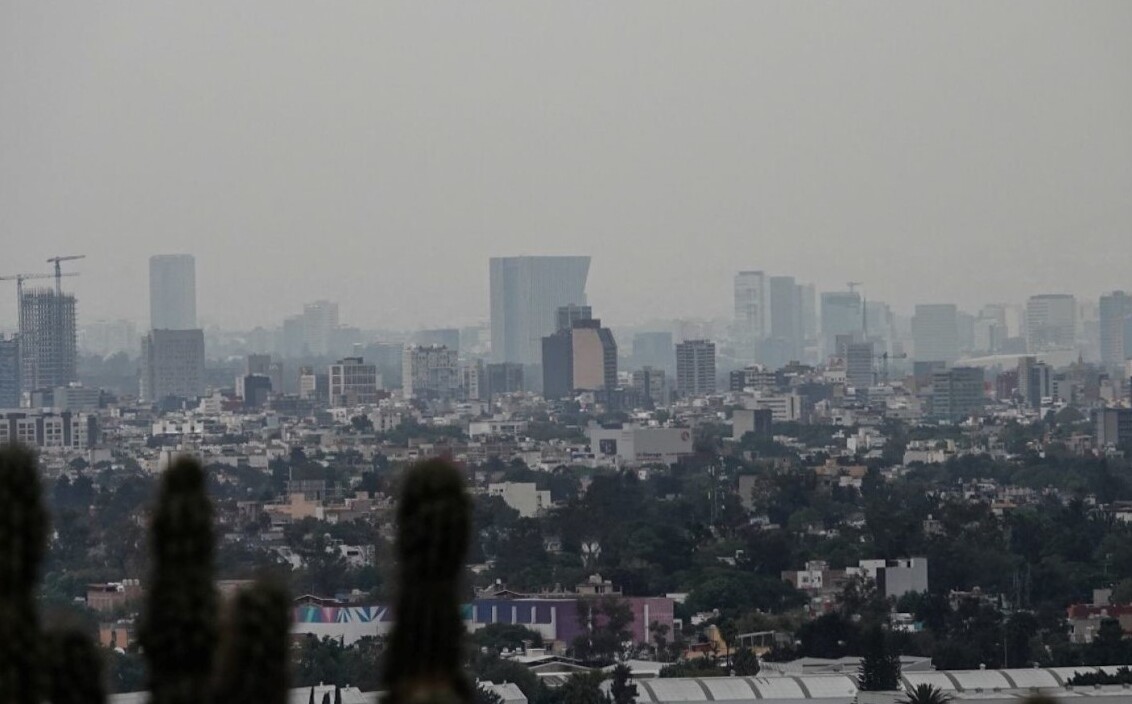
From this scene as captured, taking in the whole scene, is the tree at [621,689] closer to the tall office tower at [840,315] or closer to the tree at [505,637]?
the tree at [505,637]

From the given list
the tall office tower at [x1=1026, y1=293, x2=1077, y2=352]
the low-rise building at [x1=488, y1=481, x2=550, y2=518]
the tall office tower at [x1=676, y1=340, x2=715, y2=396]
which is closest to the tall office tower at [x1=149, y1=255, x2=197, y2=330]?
the tall office tower at [x1=676, y1=340, x2=715, y2=396]

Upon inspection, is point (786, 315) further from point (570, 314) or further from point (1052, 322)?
point (570, 314)

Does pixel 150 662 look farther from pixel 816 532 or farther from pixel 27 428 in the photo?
pixel 27 428

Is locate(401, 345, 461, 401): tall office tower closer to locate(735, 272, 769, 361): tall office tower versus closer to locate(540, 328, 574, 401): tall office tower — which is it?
locate(540, 328, 574, 401): tall office tower

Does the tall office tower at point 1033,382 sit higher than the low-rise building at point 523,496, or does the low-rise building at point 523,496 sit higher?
the tall office tower at point 1033,382

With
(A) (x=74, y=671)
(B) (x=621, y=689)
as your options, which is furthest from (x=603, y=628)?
(A) (x=74, y=671)

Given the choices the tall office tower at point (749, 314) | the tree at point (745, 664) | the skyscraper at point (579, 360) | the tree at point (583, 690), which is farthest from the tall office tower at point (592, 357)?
the tree at point (583, 690)
